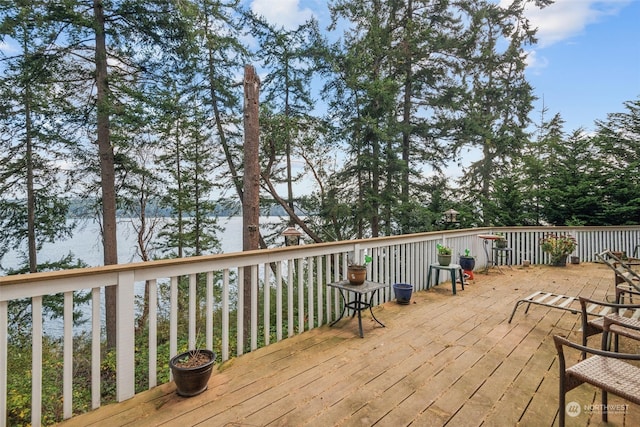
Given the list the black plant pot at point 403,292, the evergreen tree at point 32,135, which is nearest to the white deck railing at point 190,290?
the black plant pot at point 403,292

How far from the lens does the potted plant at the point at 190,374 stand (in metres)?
2.03

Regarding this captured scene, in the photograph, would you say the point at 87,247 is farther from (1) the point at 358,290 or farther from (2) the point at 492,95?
(2) the point at 492,95

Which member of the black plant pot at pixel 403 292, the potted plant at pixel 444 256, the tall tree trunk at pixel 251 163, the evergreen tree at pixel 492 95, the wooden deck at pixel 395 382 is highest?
the evergreen tree at pixel 492 95

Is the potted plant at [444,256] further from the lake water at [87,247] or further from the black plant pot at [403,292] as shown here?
the lake water at [87,247]

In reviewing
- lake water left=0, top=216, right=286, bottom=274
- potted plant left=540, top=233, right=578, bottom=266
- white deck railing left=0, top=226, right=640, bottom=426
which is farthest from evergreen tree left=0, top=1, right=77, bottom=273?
potted plant left=540, top=233, right=578, bottom=266

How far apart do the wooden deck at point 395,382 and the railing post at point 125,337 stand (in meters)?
0.11

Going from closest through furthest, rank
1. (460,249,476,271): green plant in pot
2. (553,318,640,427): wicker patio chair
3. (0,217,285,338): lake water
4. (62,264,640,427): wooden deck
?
(553,318,640,427): wicker patio chair
(62,264,640,427): wooden deck
(460,249,476,271): green plant in pot
(0,217,285,338): lake water

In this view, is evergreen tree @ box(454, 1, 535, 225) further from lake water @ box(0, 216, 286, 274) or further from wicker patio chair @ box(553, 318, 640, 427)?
wicker patio chair @ box(553, 318, 640, 427)

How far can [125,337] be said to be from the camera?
6.50 ft

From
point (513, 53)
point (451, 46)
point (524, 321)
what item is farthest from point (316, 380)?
point (513, 53)

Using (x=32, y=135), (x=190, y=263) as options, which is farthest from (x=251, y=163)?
(x=32, y=135)

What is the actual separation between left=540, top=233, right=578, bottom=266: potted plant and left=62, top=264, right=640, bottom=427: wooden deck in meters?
3.78

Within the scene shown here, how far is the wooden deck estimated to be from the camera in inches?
71.7

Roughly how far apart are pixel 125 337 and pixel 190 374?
495 millimetres
